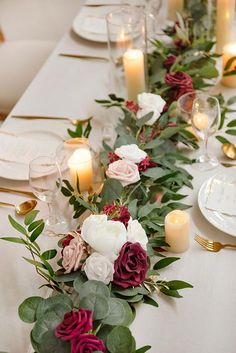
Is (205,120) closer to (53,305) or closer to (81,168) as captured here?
(81,168)

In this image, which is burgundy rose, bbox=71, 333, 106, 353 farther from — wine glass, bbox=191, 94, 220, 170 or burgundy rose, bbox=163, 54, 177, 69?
burgundy rose, bbox=163, 54, 177, 69

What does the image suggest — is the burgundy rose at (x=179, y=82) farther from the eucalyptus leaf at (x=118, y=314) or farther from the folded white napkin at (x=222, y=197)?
the eucalyptus leaf at (x=118, y=314)

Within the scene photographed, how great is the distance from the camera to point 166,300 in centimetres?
104

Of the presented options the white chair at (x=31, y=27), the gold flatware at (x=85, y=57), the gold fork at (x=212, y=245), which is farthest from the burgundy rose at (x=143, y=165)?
the white chair at (x=31, y=27)

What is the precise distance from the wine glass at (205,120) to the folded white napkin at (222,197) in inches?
4.0

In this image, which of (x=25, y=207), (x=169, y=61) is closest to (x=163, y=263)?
(x=25, y=207)

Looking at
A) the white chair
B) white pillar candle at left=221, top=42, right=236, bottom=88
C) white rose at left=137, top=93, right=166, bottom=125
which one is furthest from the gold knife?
the white chair

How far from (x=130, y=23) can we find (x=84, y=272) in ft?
3.22

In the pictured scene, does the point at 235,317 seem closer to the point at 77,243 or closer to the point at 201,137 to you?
the point at 77,243

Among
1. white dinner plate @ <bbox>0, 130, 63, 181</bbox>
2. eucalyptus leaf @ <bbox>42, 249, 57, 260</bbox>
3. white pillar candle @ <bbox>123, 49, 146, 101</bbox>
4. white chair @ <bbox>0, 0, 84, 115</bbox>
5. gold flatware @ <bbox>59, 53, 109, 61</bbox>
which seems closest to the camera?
eucalyptus leaf @ <bbox>42, 249, 57, 260</bbox>

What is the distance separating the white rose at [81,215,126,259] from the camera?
0.99 metres

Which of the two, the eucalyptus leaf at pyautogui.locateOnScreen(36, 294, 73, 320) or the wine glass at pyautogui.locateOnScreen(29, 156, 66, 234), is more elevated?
the wine glass at pyautogui.locateOnScreen(29, 156, 66, 234)

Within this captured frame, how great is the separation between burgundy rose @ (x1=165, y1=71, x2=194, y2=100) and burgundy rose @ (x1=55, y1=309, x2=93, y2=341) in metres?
0.84

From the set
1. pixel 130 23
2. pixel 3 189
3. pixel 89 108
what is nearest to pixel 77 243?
pixel 3 189
